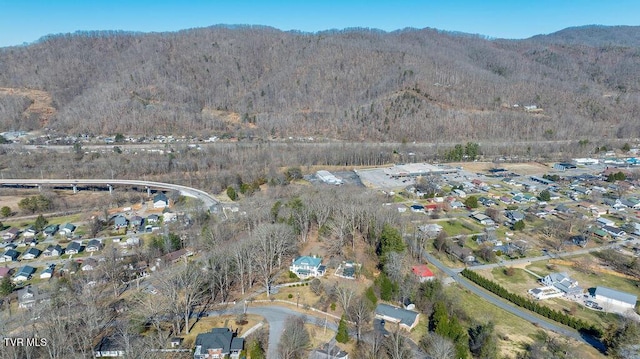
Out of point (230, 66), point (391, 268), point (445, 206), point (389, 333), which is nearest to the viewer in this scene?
point (389, 333)

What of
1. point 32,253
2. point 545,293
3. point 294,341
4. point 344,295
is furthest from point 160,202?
point 545,293

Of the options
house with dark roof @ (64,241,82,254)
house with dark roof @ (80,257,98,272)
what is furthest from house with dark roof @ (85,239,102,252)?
house with dark roof @ (80,257,98,272)

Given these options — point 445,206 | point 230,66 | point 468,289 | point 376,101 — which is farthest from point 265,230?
point 230,66

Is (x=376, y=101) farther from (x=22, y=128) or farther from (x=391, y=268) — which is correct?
(x=22, y=128)

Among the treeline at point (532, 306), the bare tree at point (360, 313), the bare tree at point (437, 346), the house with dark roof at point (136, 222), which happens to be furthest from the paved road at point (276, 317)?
the house with dark roof at point (136, 222)

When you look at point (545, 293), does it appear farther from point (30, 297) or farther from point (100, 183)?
point (100, 183)

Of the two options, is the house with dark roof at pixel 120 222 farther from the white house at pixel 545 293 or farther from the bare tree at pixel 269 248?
the white house at pixel 545 293
